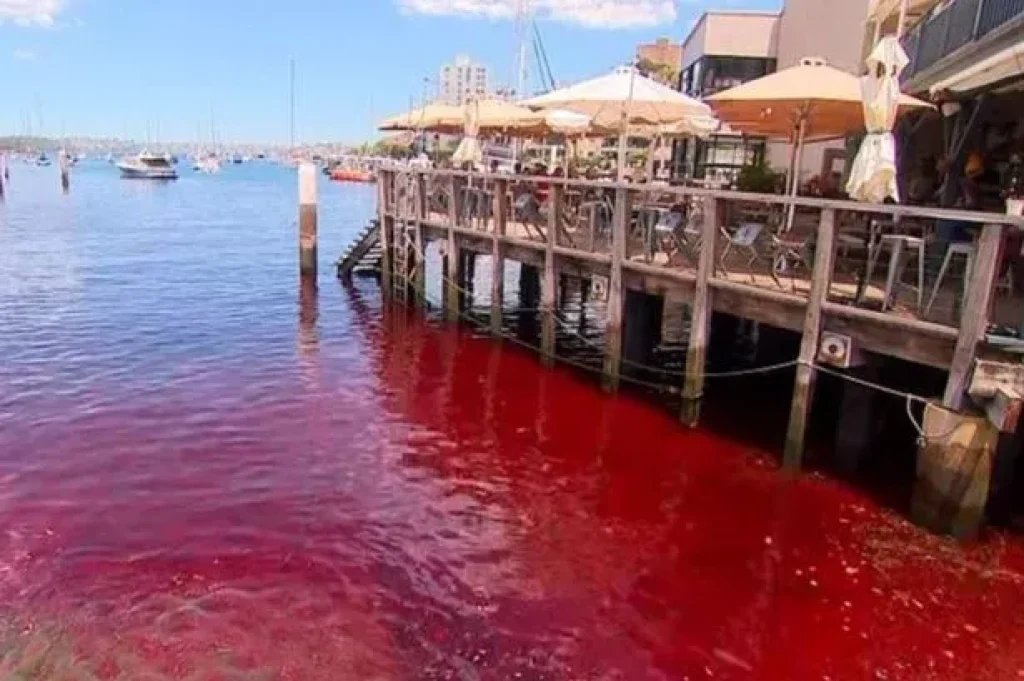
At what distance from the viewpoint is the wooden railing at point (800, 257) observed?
7.79m

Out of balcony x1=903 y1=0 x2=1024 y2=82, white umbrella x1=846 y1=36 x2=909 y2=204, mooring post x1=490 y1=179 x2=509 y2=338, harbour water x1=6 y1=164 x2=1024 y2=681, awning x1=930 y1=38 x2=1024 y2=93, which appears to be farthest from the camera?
mooring post x1=490 y1=179 x2=509 y2=338

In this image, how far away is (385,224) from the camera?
20.9 meters

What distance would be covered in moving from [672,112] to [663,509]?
7.18 metres

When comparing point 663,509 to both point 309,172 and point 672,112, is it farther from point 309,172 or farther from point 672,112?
point 309,172

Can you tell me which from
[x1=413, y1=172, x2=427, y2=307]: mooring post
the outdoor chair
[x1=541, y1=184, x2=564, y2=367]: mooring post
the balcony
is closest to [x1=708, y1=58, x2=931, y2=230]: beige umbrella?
the outdoor chair

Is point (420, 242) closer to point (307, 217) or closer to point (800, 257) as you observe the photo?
point (307, 217)

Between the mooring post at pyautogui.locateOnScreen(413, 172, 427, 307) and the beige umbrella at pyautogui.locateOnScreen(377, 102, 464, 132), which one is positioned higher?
the beige umbrella at pyautogui.locateOnScreen(377, 102, 464, 132)

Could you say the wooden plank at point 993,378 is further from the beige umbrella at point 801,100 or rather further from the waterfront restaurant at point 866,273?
the beige umbrella at point 801,100

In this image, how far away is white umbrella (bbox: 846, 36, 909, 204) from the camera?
29.3 feet

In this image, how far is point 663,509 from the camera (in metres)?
9.04

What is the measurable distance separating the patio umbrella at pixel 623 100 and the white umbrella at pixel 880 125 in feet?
15.5

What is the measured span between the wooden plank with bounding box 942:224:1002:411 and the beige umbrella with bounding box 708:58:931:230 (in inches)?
131

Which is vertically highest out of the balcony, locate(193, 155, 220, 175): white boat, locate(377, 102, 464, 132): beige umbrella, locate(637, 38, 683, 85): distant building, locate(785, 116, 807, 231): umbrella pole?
locate(637, 38, 683, 85): distant building

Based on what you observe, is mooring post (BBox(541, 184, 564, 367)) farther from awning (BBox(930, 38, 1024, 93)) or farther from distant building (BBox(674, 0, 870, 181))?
distant building (BBox(674, 0, 870, 181))
